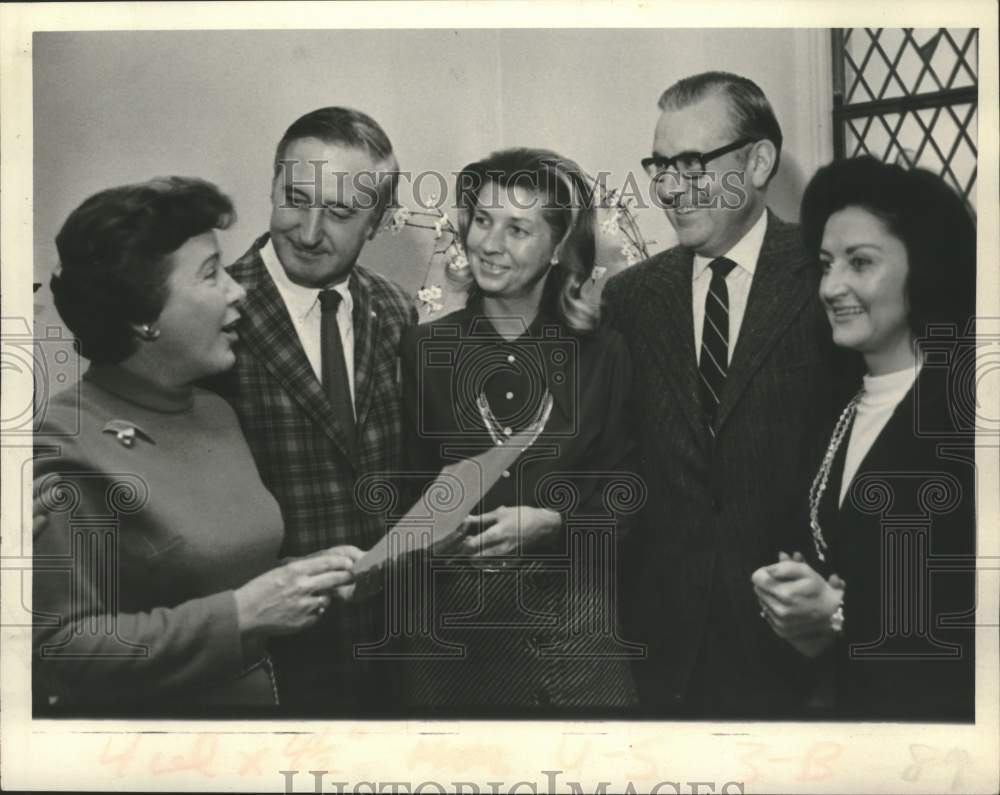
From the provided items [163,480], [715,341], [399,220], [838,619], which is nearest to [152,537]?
[163,480]

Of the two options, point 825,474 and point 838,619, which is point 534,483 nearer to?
point 825,474

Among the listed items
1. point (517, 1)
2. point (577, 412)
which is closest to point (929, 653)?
point (577, 412)

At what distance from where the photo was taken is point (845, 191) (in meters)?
3.34

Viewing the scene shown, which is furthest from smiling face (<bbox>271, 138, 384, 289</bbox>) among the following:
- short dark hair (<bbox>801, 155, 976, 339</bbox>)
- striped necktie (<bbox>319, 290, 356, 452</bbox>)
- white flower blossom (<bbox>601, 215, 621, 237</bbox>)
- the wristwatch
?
the wristwatch

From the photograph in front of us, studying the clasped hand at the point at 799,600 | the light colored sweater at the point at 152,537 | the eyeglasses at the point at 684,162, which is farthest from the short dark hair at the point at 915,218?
the light colored sweater at the point at 152,537

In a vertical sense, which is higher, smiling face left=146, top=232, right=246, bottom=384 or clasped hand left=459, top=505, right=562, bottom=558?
smiling face left=146, top=232, right=246, bottom=384

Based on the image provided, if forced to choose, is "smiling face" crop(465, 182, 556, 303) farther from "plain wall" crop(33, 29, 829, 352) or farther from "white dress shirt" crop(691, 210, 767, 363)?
"white dress shirt" crop(691, 210, 767, 363)

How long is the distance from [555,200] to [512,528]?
0.92m

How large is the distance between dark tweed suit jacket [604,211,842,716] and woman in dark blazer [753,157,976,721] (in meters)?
0.07

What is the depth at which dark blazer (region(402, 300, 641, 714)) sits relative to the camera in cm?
339

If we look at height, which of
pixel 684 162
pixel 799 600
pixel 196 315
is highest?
pixel 684 162

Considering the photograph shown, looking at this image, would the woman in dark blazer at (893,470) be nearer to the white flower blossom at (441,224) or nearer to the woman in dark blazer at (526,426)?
the woman in dark blazer at (526,426)

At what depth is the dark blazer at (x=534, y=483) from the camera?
11.1ft

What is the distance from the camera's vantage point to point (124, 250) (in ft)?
11.0
